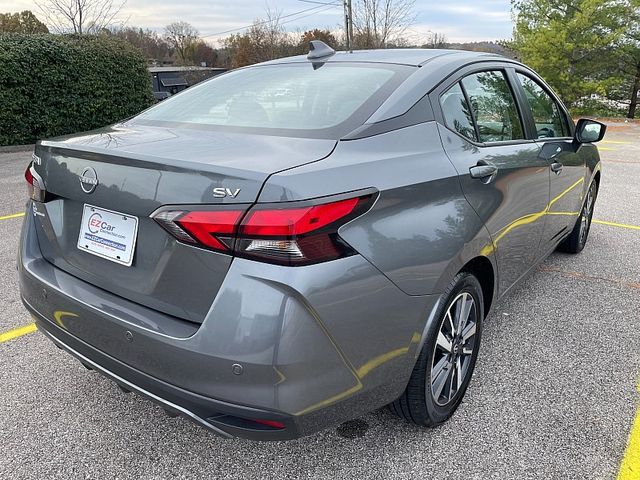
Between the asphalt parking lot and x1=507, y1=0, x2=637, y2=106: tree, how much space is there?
725 inches

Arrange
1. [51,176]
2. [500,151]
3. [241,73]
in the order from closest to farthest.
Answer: [51,176] → [500,151] → [241,73]

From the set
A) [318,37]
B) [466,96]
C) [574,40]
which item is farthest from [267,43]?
[466,96]

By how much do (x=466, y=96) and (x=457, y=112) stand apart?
0.56 feet

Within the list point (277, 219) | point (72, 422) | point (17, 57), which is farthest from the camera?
point (17, 57)

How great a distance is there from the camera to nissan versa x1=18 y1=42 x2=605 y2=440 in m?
1.55

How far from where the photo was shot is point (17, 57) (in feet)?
37.0

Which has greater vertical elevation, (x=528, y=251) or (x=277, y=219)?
(x=277, y=219)

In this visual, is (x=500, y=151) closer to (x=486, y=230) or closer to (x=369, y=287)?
(x=486, y=230)

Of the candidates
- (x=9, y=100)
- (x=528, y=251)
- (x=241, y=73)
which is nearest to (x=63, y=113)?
(x=9, y=100)

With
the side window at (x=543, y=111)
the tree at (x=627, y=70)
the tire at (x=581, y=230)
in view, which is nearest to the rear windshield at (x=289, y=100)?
the side window at (x=543, y=111)

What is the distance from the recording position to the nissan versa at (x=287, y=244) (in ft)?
5.10

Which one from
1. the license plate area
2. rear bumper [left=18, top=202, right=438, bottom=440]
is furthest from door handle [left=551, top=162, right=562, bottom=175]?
the license plate area

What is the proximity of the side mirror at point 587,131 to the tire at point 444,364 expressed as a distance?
1839mm

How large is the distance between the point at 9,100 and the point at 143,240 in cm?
1190
